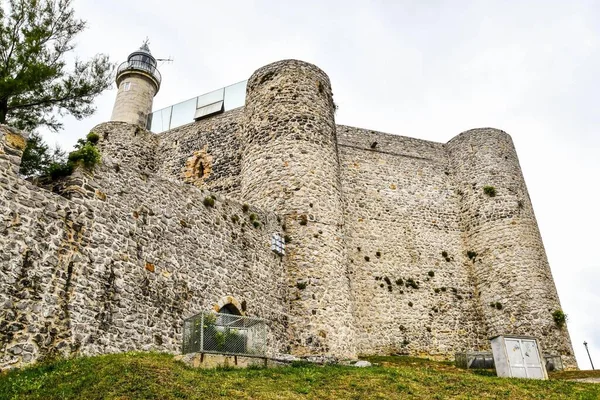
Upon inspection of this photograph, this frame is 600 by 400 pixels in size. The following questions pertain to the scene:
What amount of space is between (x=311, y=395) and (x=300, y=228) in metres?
9.18

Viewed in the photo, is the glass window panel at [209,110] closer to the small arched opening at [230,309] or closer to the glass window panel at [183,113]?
the glass window panel at [183,113]

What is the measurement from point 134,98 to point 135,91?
63cm

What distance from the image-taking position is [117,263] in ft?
40.2

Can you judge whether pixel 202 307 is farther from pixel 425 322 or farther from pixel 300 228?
pixel 425 322

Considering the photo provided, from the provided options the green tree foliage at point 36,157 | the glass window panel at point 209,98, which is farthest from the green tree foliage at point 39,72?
the glass window panel at point 209,98

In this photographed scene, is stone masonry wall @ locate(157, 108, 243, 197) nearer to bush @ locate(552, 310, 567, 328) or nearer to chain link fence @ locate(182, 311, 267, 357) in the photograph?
chain link fence @ locate(182, 311, 267, 357)

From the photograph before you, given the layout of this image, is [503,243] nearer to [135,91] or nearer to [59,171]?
[59,171]

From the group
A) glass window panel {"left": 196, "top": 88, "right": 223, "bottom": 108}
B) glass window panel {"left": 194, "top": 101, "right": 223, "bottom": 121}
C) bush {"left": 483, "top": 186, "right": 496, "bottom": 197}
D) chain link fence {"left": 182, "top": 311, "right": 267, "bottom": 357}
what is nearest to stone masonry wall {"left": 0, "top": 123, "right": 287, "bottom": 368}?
chain link fence {"left": 182, "top": 311, "right": 267, "bottom": 357}

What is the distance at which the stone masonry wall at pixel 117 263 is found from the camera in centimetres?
1016

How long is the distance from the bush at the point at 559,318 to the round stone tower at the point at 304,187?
964 cm

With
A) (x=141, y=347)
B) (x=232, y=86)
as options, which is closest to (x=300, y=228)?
(x=141, y=347)

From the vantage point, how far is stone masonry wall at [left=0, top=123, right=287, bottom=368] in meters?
10.2

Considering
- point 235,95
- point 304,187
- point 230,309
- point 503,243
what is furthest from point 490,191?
point 230,309

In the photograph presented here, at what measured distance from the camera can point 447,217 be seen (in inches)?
1032
